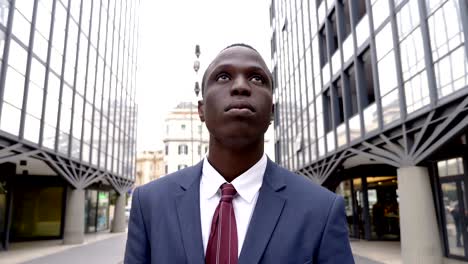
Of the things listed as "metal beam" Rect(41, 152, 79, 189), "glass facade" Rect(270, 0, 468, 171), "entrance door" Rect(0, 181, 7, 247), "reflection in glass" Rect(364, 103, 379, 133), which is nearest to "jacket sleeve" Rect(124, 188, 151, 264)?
"glass facade" Rect(270, 0, 468, 171)

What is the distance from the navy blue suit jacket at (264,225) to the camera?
146cm

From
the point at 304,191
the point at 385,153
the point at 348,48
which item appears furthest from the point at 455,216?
the point at 304,191

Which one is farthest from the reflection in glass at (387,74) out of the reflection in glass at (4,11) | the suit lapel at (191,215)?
the reflection in glass at (4,11)

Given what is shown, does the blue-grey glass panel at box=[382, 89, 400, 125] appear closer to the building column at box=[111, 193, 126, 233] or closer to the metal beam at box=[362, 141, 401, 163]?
the metal beam at box=[362, 141, 401, 163]

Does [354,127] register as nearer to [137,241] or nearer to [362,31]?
[362,31]

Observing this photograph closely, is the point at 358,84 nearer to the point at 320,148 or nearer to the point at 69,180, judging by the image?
the point at 320,148

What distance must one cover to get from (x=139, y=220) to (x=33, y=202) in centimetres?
2465

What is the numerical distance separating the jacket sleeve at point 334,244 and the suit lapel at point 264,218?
0.21 m

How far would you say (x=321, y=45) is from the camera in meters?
20.9

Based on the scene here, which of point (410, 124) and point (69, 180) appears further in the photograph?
point (69, 180)

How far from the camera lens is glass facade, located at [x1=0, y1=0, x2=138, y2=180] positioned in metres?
13.1

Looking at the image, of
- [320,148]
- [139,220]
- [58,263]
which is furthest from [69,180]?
[139,220]

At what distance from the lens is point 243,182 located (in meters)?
1.63

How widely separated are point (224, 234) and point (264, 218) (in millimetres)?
185
